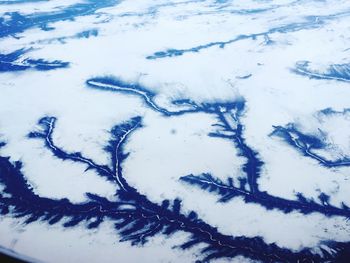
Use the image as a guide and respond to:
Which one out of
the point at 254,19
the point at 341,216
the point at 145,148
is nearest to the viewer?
the point at 341,216

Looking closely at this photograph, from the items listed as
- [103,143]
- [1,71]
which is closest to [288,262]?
[103,143]

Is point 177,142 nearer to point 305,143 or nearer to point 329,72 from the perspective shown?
point 305,143

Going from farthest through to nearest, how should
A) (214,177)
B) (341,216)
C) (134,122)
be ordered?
(134,122)
(214,177)
(341,216)

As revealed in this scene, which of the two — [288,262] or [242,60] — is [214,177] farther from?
[242,60]

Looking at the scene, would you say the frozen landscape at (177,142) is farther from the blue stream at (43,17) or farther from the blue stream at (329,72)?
the blue stream at (43,17)

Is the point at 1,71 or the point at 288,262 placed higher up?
the point at 1,71

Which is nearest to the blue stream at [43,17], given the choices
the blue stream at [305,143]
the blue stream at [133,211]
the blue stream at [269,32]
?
the blue stream at [269,32]

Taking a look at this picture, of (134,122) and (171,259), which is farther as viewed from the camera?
(134,122)
